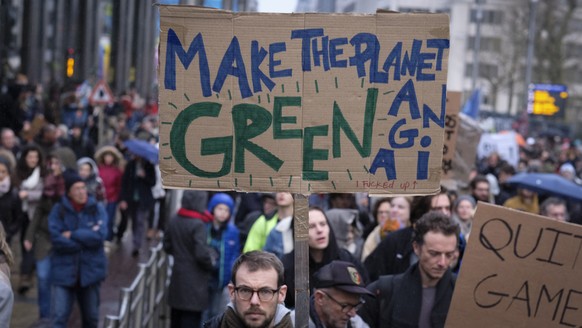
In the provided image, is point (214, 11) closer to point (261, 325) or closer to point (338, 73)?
point (338, 73)

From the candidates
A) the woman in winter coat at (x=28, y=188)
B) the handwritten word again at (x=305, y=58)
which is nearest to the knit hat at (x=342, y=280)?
the handwritten word again at (x=305, y=58)

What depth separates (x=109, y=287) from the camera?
13875mm

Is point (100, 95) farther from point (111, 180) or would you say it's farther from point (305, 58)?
point (305, 58)

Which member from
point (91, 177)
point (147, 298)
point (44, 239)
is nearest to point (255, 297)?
point (147, 298)

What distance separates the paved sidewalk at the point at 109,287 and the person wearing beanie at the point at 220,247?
92 cm

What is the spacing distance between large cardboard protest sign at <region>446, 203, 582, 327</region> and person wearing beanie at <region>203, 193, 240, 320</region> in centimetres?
445

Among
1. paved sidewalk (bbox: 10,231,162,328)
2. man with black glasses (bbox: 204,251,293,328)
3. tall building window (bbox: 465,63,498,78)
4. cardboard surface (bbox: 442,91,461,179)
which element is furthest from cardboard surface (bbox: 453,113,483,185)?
tall building window (bbox: 465,63,498,78)

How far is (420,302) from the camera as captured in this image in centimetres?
601

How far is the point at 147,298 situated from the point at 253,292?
437 cm

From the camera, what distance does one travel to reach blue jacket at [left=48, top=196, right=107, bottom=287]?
383 inches

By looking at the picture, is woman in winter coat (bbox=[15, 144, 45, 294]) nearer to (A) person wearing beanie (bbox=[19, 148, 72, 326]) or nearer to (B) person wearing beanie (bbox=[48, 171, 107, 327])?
(A) person wearing beanie (bbox=[19, 148, 72, 326])

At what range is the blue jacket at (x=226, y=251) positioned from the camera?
32.7 feet

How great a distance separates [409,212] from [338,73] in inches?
163

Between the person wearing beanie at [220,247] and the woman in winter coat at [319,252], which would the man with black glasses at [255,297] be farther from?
the person wearing beanie at [220,247]
